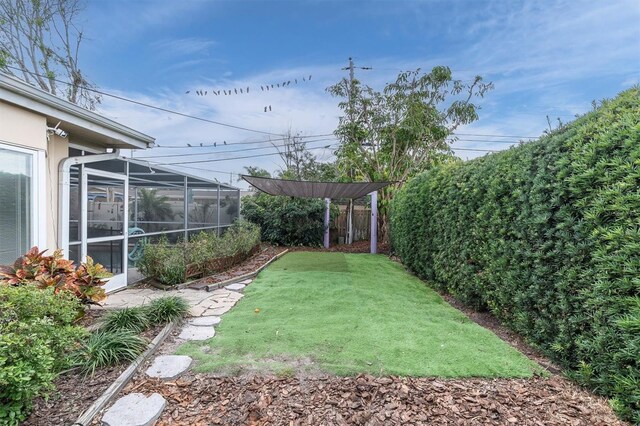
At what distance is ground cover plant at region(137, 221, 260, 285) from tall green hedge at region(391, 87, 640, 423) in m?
5.21

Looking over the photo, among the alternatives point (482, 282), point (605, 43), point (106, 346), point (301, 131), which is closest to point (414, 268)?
point (482, 282)

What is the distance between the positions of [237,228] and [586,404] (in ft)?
31.9

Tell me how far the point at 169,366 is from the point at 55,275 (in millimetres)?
1945

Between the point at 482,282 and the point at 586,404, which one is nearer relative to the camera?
the point at 586,404

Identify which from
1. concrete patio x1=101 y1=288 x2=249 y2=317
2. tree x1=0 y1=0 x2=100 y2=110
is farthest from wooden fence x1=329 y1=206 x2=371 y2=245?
tree x1=0 y1=0 x2=100 y2=110

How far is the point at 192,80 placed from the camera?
12984 mm

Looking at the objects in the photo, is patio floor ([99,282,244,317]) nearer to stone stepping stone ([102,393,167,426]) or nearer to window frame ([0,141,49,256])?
window frame ([0,141,49,256])

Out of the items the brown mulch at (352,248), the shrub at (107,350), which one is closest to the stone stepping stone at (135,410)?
the shrub at (107,350)

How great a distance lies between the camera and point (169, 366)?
293cm

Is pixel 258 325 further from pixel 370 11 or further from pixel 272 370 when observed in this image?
pixel 370 11

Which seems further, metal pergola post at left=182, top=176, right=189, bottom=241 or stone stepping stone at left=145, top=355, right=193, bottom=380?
metal pergola post at left=182, top=176, right=189, bottom=241

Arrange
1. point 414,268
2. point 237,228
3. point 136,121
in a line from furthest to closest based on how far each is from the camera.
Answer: point 136,121 < point 237,228 < point 414,268

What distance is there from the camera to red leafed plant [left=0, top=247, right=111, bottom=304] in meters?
3.37

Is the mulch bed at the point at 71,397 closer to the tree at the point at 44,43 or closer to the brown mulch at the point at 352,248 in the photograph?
the brown mulch at the point at 352,248
